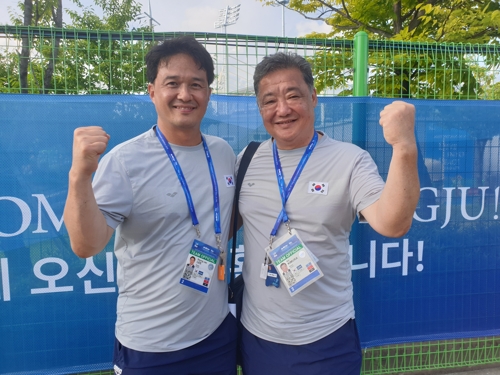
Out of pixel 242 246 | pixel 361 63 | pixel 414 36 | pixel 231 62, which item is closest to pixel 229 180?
pixel 242 246

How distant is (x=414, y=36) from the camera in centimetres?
546

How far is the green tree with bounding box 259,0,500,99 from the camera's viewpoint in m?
3.11

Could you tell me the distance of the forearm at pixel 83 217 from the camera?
1456 mm

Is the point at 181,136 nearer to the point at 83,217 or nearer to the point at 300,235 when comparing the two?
the point at 83,217

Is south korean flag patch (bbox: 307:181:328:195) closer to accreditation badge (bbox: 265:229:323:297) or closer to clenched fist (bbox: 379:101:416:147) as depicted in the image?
accreditation badge (bbox: 265:229:323:297)

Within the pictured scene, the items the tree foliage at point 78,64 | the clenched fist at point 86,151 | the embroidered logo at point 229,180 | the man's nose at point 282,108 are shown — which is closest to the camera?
the clenched fist at point 86,151

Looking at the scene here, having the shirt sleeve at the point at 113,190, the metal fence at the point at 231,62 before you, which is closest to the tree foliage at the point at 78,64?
the metal fence at the point at 231,62

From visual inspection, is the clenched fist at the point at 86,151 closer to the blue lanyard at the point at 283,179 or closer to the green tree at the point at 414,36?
the blue lanyard at the point at 283,179

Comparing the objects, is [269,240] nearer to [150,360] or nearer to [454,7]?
[150,360]

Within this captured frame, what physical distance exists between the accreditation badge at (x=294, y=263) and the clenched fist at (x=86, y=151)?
2.77ft

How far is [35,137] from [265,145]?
1.58 m

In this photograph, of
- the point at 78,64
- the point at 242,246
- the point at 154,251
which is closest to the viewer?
the point at 154,251

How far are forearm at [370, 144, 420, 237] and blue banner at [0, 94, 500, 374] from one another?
4.90 feet

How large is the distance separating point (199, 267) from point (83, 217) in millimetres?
553
